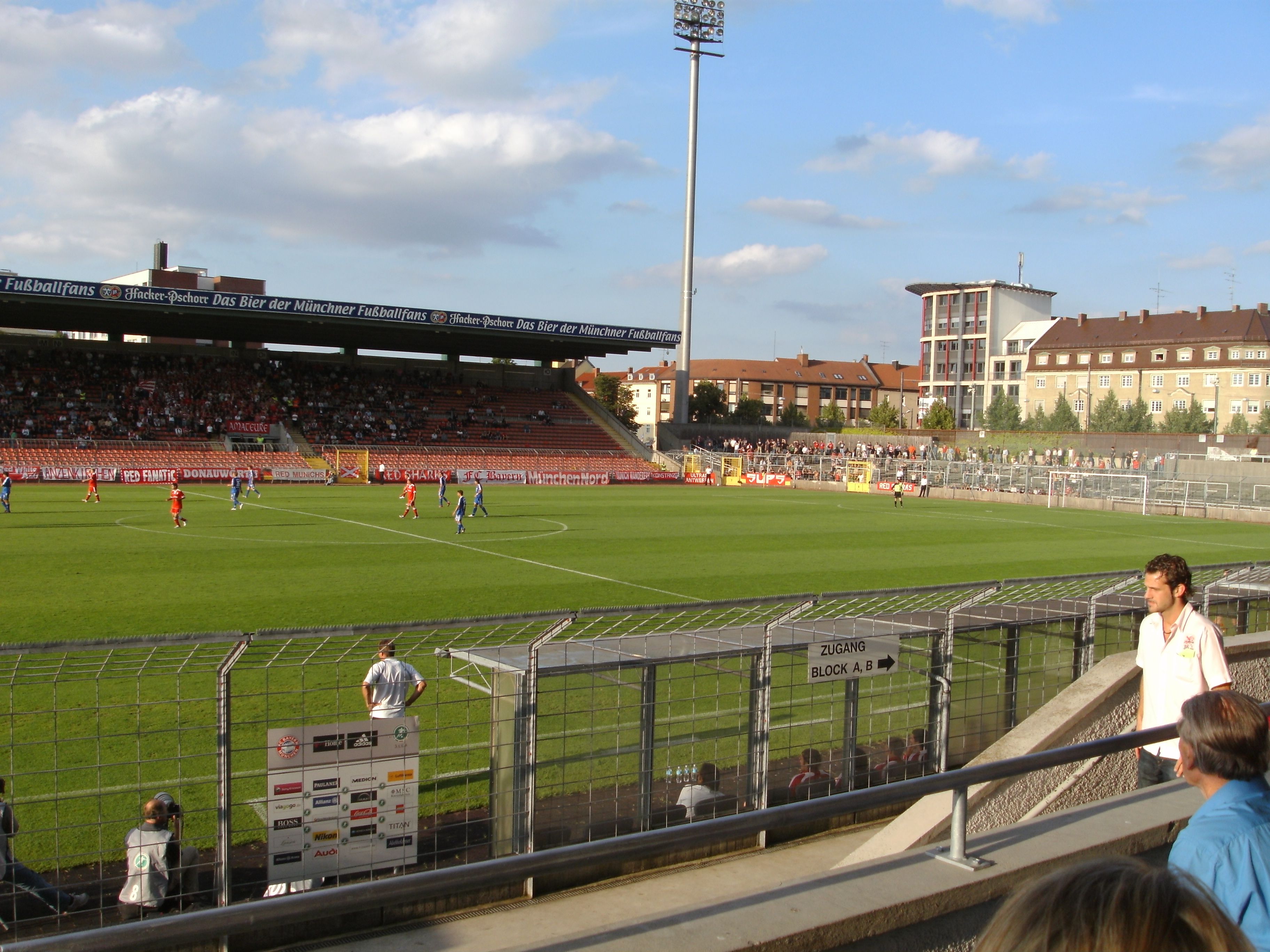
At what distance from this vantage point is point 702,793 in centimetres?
704

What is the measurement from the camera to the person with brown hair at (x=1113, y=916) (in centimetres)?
157

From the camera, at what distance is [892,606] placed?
10.6 meters

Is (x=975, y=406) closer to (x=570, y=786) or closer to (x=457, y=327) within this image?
(x=457, y=327)

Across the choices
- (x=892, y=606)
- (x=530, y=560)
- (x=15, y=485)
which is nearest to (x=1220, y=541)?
(x=530, y=560)

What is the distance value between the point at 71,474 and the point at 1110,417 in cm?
7537

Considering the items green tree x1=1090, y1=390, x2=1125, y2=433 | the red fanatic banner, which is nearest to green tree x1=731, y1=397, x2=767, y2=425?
green tree x1=1090, y1=390, x2=1125, y2=433

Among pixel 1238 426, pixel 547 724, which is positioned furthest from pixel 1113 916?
pixel 1238 426

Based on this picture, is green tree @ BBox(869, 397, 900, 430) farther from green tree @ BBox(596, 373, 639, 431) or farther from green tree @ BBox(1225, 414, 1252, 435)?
green tree @ BBox(1225, 414, 1252, 435)

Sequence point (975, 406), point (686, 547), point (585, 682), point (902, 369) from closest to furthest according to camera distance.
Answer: point (585, 682) < point (686, 547) < point (975, 406) < point (902, 369)

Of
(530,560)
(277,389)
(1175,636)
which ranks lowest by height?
(530,560)

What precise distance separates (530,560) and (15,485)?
32.9 metres

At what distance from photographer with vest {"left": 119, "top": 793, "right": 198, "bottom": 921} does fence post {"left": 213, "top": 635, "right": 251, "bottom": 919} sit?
16 centimetres

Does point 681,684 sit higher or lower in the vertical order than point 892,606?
lower

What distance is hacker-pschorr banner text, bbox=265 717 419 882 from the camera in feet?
18.3
